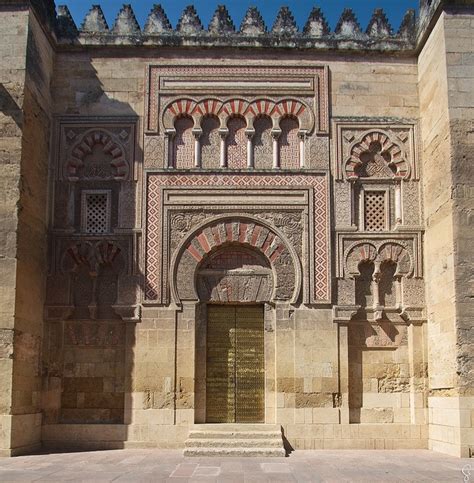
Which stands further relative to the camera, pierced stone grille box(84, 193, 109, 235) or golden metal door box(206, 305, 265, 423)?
pierced stone grille box(84, 193, 109, 235)

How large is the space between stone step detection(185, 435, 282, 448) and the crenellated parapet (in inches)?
212

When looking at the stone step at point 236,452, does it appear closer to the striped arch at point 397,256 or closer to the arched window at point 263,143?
the striped arch at point 397,256

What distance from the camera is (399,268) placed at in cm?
952

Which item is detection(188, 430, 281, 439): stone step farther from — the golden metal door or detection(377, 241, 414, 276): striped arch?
detection(377, 241, 414, 276): striped arch

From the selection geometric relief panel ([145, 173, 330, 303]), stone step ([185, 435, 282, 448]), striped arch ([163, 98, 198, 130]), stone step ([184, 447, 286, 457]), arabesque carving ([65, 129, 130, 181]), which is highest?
striped arch ([163, 98, 198, 130])

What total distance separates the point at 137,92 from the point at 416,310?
4.91 meters

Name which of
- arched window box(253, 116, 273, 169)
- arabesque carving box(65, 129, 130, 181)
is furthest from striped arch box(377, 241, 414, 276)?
arabesque carving box(65, 129, 130, 181)

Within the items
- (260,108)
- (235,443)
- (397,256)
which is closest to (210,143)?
(260,108)

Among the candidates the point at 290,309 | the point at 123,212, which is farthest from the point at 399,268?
the point at 123,212

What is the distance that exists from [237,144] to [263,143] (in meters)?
0.37

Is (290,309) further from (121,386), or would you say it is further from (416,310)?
(121,386)

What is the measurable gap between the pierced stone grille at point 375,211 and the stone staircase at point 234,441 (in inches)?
119

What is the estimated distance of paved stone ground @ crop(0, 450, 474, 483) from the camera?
22.3 ft

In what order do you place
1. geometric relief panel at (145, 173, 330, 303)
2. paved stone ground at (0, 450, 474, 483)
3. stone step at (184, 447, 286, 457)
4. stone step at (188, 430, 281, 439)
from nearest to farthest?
paved stone ground at (0, 450, 474, 483) → stone step at (184, 447, 286, 457) → stone step at (188, 430, 281, 439) → geometric relief panel at (145, 173, 330, 303)
